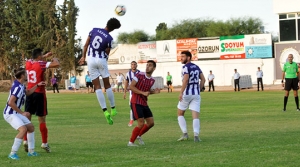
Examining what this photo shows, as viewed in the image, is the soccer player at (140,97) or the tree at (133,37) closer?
the soccer player at (140,97)

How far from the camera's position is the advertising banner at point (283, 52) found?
72944mm

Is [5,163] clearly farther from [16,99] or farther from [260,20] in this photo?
[260,20]

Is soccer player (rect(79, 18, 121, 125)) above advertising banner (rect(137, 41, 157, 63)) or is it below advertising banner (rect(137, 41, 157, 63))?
below

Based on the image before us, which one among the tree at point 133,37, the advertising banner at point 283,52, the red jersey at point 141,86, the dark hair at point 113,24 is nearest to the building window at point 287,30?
the advertising banner at point 283,52

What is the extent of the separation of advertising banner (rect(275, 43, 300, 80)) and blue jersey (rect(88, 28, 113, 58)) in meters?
59.8

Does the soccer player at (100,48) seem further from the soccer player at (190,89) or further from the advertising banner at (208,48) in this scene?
the advertising banner at (208,48)

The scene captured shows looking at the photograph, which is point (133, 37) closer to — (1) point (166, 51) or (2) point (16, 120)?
(1) point (166, 51)

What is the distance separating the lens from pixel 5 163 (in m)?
12.2

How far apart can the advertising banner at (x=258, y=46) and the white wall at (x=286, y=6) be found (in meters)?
3.43

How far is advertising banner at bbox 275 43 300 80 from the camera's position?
72944 millimetres

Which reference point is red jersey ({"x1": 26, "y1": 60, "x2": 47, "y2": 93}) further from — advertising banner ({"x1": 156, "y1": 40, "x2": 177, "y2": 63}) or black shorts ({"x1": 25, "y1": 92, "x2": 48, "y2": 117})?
advertising banner ({"x1": 156, "y1": 40, "x2": 177, "y2": 63})

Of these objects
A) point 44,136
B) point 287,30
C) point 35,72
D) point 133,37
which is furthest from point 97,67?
point 133,37

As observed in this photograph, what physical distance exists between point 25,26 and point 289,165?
88917 millimetres

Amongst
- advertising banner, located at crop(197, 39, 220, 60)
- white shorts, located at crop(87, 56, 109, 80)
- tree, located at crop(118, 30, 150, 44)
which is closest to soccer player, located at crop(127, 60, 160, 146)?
white shorts, located at crop(87, 56, 109, 80)
